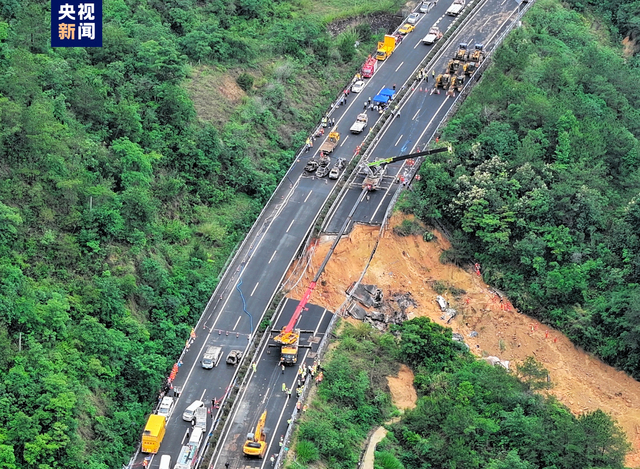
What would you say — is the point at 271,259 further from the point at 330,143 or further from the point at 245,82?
the point at 245,82

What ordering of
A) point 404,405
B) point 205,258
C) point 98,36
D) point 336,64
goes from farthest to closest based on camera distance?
1. point 336,64
2. point 98,36
3. point 205,258
4. point 404,405

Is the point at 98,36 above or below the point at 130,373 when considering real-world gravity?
above

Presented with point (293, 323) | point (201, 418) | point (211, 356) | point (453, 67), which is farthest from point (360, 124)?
point (201, 418)

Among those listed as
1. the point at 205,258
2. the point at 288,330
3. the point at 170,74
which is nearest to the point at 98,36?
the point at 170,74

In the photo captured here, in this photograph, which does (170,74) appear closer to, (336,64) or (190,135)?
(190,135)

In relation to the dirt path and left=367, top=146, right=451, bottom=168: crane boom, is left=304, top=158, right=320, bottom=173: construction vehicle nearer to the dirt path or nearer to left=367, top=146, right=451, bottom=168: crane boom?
left=367, top=146, right=451, bottom=168: crane boom

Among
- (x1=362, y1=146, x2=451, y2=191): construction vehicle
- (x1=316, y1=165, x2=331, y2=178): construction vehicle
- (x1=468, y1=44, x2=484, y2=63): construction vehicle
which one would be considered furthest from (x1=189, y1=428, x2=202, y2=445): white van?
(x1=468, y1=44, x2=484, y2=63): construction vehicle
